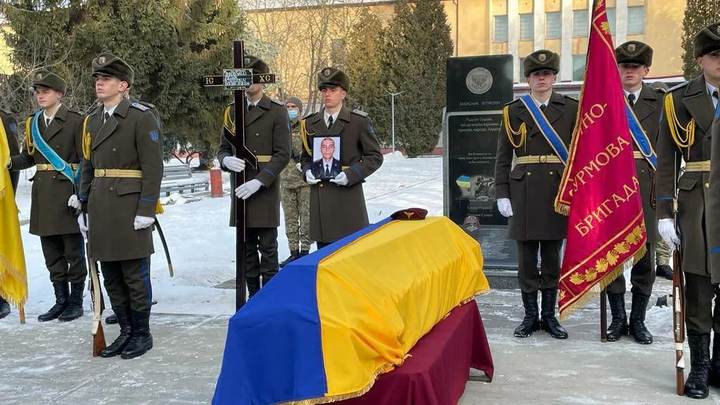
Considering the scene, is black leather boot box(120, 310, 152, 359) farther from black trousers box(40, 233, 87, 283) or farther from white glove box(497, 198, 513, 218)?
white glove box(497, 198, 513, 218)

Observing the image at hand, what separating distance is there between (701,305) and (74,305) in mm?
4616

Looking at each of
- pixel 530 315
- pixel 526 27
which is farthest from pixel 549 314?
pixel 526 27

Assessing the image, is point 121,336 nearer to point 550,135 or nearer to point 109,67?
point 109,67

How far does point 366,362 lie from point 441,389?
0.50 meters

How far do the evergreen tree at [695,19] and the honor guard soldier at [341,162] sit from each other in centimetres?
2458

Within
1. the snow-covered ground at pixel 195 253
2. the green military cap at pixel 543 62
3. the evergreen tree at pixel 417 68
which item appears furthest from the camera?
the evergreen tree at pixel 417 68

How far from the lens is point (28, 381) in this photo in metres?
4.29

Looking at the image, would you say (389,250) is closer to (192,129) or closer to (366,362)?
(366,362)

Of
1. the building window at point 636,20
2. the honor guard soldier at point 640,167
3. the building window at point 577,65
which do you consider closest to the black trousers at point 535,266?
the honor guard soldier at point 640,167

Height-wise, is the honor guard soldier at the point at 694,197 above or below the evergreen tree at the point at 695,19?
below

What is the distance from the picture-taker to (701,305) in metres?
3.83

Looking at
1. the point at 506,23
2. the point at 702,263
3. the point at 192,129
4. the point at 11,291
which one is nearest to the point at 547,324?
the point at 702,263

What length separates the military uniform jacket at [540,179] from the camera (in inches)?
196

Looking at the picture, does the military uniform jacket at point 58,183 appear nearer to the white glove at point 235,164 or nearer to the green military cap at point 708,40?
the white glove at point 235,164
